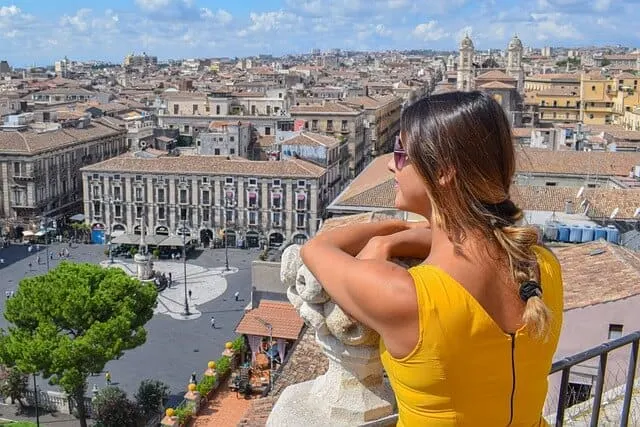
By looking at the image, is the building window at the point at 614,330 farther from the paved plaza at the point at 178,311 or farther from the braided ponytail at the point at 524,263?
the paved plaza at the point at 178,311

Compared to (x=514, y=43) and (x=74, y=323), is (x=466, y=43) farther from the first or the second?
(x=74, y=323)

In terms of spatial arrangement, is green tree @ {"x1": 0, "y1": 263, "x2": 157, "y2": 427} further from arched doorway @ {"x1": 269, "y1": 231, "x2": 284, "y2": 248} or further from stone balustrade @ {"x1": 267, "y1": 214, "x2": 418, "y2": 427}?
arched doorway @ {"x1": 269, "y1": 231, "x2": 284, "y2": 248}

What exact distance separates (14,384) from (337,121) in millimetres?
45225

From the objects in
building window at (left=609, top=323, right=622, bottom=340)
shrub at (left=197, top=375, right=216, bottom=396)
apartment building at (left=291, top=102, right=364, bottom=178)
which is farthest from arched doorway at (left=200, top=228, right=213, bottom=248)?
building window at (left=609, top=323, right=622, bottom=340)

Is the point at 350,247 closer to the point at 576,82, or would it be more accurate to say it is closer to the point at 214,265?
the point at 214,265

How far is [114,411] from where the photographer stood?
2411 centimetres

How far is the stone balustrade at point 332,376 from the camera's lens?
3.58 metres

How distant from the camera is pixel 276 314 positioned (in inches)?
1053

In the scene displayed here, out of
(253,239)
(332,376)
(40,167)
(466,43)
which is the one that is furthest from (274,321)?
(466,43)

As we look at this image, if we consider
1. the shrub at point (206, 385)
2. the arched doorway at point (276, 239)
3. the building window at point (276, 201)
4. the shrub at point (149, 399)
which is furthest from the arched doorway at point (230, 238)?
the shrub at point (206, 385)

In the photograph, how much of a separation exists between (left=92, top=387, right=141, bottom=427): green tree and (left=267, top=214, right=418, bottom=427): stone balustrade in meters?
21.8

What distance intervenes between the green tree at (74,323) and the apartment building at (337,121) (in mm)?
42184

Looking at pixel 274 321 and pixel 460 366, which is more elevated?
pixel 460 366

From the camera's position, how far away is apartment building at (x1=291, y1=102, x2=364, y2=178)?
67188mm
